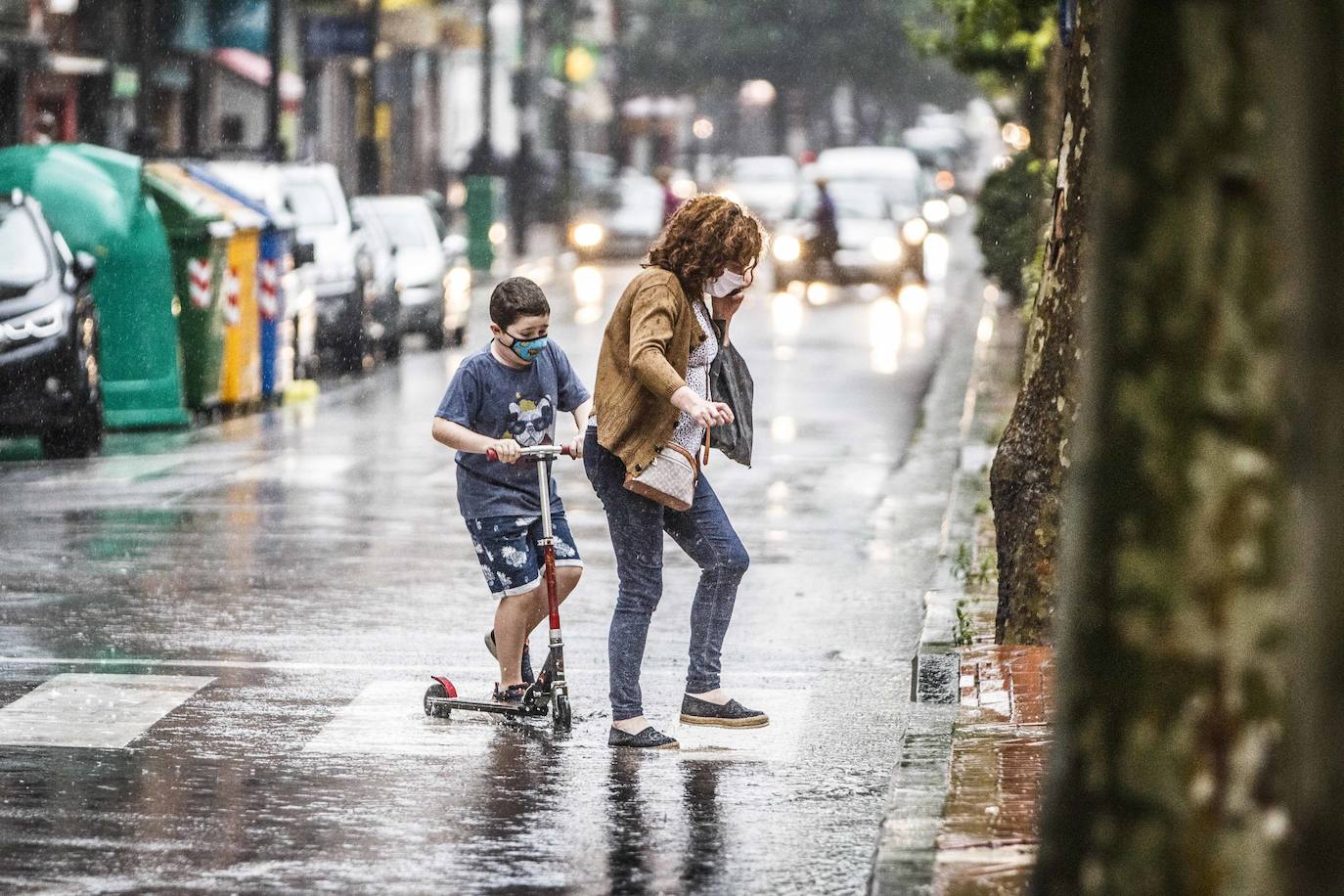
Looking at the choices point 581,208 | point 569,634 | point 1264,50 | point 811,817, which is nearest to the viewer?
point 1264,50

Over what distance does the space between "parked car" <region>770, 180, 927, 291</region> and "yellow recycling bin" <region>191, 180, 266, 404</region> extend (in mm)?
16425

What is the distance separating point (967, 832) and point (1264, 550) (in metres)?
2.76

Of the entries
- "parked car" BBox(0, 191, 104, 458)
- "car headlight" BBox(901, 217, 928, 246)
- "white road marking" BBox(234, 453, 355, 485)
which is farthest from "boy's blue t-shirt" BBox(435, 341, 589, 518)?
"car headlight" BBox(901, 217, 928, 246)

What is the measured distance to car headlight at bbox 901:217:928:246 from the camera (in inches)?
1447

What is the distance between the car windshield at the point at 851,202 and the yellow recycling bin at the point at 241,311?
17.4 meters

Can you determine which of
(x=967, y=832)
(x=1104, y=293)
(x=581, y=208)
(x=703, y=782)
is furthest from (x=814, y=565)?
(x=581, y=208)

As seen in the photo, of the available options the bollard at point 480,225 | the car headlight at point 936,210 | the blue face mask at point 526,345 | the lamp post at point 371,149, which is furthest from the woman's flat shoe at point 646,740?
the car headlight at point 936,210

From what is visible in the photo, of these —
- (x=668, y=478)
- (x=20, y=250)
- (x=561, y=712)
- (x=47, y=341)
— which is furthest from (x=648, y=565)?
(x=20, y=250)

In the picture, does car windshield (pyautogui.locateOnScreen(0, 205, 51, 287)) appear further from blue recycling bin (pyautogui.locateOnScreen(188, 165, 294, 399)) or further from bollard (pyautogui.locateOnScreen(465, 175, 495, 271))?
bollard (pyautogui.locateOnScreen(465, 175, 495, 271))

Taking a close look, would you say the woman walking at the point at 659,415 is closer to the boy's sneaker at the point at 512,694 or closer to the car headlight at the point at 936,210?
the boy's sneaker at the point at 512,694

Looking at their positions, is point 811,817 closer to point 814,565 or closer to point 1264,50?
point 1264,50

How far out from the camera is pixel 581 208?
50062 millimetres

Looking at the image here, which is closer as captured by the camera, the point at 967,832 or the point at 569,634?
the point at 967,832

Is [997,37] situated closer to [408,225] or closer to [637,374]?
[408,225]
